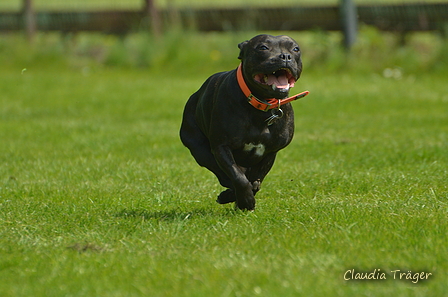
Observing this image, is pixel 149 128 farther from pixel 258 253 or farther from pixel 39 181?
pixel 258 253

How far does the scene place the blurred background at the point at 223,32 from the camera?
54.5 feet

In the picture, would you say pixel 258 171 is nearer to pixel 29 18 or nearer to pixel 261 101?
pixel 261 101

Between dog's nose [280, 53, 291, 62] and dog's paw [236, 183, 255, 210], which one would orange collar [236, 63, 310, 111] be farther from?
dog's paw [236, 183, 255, 210]

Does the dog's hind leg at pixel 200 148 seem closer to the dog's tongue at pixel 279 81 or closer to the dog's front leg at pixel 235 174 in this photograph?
the dog's front leg at pixel 235 174

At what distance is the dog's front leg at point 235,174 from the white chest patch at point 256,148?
0.45 feet

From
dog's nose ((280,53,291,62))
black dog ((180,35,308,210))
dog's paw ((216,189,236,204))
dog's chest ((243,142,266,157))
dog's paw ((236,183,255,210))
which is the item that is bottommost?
dog's paw ((216,189,236,204))

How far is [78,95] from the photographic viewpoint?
48.0ft

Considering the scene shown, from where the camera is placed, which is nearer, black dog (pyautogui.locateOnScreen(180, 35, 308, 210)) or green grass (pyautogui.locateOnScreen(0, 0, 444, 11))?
black dog (pyautogui.locateOnScreen(180, 35, 308, 210))

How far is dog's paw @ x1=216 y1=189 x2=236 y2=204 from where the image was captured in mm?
5977

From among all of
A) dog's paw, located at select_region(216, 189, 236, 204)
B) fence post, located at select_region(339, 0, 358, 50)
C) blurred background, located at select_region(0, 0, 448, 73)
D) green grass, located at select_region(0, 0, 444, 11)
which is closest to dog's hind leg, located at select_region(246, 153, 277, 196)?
dog's paw, located at select_region(216, 189, 236, 204)

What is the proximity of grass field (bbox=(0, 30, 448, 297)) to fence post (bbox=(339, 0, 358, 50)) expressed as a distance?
3507mm

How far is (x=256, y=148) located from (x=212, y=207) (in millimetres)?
851

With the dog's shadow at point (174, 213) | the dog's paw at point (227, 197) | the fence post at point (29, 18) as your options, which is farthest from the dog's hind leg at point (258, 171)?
the fence post at point (29, 18)

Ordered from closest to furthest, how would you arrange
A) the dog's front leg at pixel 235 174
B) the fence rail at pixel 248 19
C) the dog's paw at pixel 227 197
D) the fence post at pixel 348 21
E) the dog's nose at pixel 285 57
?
1. the dog's nose at pixel 285 57
2. the dog's front leg at pixel 235 174
3. the dog's paw at pixel 227 197
4. the fence post at pixel 348 21
5. the fence rail at pixel 248 19
